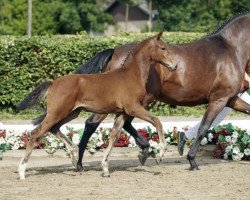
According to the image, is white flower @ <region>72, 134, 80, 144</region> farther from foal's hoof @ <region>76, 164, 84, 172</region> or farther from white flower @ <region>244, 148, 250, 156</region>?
white flower @ <region>244, 148, 250, 156</region>

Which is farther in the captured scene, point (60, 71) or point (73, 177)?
point (60, 71)

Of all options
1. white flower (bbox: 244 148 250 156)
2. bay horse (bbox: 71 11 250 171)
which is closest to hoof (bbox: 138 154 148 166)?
bay horse (bbox: 71 11 250 171)

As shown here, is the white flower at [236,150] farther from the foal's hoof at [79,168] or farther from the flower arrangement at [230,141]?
the foal's hoof at [79,168]

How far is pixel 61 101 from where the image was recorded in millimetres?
9703

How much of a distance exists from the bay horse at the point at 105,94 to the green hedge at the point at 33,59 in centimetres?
788

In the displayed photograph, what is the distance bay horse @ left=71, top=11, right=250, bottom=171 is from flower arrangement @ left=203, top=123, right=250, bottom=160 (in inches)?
41.0

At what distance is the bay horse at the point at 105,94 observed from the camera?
9.75 metres

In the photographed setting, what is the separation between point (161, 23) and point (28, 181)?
35.4 meters

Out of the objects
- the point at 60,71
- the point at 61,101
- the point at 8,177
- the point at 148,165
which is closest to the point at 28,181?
the point at 8,177

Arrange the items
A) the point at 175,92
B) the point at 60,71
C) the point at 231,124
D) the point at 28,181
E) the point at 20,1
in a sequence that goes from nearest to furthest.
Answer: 1. the point at 28,181
2. the point at 175,92
3. the point at 231,124
4. the point at 60,71
5. the point at 20,1

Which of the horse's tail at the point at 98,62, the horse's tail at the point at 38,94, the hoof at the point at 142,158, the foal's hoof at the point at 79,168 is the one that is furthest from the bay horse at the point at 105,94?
the hoof at the point at 142,158

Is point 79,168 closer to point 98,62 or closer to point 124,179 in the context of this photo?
point 124,179

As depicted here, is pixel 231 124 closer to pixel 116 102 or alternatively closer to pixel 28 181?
pixel 116 102

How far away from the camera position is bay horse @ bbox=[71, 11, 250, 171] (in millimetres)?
10875
